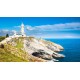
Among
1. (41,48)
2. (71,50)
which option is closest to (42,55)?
(41,48)

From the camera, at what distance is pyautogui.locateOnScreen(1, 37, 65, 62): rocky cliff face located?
13.8ft

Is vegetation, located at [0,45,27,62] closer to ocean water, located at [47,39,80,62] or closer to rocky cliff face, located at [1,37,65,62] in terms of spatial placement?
rocky cliff face, located at [1,37,65,62]

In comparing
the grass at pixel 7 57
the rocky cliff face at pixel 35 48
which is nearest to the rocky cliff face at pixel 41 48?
the rocky cliff face at pixel 35 48

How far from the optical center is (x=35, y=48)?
425 centimetres

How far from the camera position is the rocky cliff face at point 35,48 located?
4.20 metres

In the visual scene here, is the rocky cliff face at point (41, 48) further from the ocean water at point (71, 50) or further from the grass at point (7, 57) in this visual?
the grass at point (7, 57)

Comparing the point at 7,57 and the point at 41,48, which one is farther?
the point at 41,48

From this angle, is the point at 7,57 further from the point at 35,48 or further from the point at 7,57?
the point at 35,48

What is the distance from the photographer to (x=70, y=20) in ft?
13.5

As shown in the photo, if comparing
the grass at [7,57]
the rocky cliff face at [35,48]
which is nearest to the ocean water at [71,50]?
the rocky cliff face at [35,48]

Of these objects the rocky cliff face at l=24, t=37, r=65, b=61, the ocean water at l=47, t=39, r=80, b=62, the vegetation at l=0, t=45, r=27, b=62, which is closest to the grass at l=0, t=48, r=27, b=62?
the vegetation at l=0, t=45, r=27, b=62
